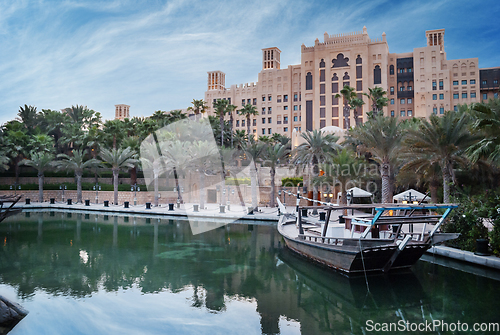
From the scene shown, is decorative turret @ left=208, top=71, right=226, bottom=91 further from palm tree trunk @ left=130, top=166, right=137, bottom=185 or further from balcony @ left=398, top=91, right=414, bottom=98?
palm tree trunk @ left=130, top=166, right=137, bottom=185

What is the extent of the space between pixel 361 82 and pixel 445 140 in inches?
2229

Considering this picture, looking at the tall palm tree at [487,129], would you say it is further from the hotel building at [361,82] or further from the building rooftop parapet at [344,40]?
the building rooftop parapet at [344,40]

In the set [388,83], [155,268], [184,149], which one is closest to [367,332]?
[155,268]

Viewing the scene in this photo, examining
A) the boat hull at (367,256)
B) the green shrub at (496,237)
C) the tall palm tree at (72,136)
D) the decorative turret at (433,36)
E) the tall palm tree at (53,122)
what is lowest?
the boat hull at (367,256)

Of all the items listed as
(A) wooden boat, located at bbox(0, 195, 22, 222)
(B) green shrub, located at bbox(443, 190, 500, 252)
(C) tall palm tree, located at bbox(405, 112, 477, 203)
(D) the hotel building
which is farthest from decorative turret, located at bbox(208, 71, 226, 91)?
(B) green shrub, located at bbox(443, 190, 500, 252)

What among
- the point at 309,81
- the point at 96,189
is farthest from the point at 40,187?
the point at 309,81

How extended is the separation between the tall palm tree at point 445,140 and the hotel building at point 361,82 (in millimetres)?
45034

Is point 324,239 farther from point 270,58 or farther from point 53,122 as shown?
point 270,58

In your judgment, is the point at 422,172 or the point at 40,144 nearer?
the point at 422,172

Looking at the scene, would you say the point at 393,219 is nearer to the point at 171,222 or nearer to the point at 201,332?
the point at 201,332

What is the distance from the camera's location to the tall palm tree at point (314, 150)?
32.2 meters

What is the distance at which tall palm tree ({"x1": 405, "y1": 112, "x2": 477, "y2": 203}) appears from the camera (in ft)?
60.7

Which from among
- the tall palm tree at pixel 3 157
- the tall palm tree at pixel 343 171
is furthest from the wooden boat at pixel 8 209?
the tall palm tree at pixel 343 171

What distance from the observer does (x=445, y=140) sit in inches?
736
